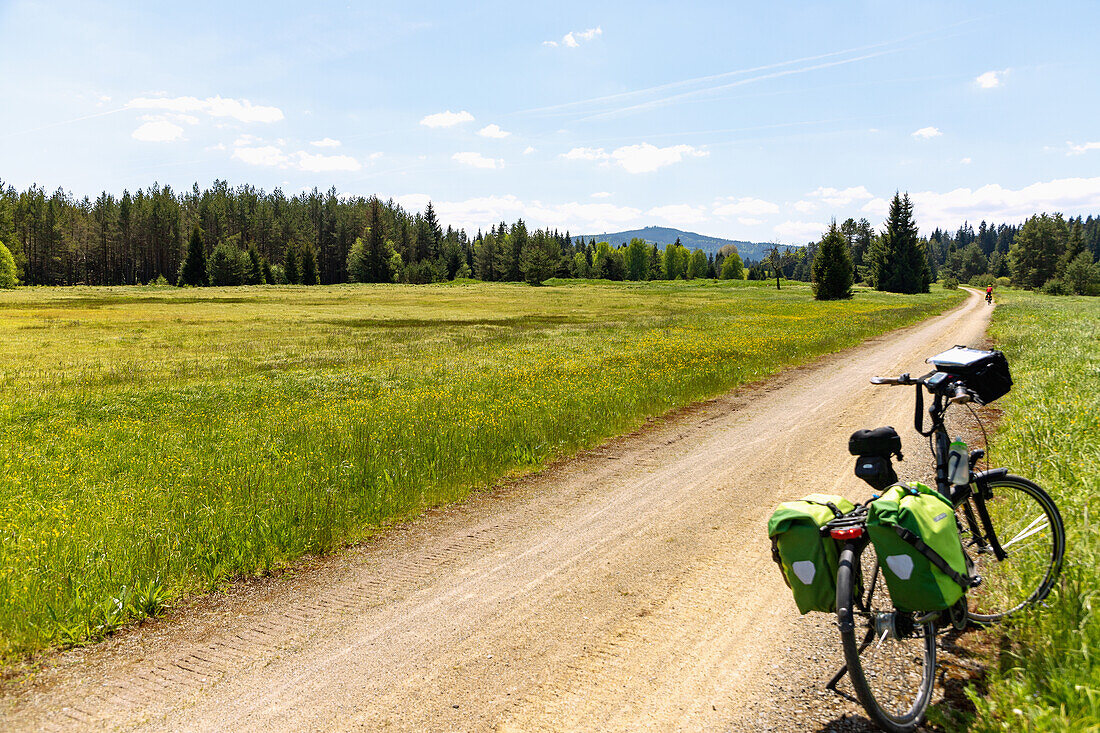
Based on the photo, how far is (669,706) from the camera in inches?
169

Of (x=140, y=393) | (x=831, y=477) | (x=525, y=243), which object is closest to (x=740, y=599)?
(x=831, y=477)

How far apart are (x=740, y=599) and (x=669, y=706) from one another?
70.1 inches

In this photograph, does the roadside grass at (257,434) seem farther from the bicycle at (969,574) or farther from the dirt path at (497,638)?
the bicycle at (969,574)

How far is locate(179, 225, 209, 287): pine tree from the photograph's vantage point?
116375 mm

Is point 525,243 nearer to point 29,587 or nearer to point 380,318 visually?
point 380,318

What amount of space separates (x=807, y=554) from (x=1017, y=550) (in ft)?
9.55

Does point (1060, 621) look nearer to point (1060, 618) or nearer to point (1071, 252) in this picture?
point (1060, 618)

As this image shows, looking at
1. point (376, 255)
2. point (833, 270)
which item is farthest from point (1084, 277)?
point (376, 255)

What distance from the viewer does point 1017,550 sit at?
5.27m

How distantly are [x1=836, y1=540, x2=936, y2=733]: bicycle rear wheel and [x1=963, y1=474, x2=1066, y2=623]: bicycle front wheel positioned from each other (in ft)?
2.91

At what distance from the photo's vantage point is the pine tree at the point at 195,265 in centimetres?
11638

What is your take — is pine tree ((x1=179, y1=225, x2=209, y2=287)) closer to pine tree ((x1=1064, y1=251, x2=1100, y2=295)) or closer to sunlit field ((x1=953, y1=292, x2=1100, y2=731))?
sunlit field ((x1=953, y1=292, x2=1100, y2=731))

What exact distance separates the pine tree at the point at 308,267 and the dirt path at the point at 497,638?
128109 mm

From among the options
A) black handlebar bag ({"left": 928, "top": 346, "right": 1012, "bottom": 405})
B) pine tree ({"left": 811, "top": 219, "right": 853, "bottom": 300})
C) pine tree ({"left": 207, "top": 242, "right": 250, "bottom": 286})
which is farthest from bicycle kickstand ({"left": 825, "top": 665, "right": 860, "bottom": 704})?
pine tree ({"left": 207, "top": 242, "right": 250, "bottom": 286})
